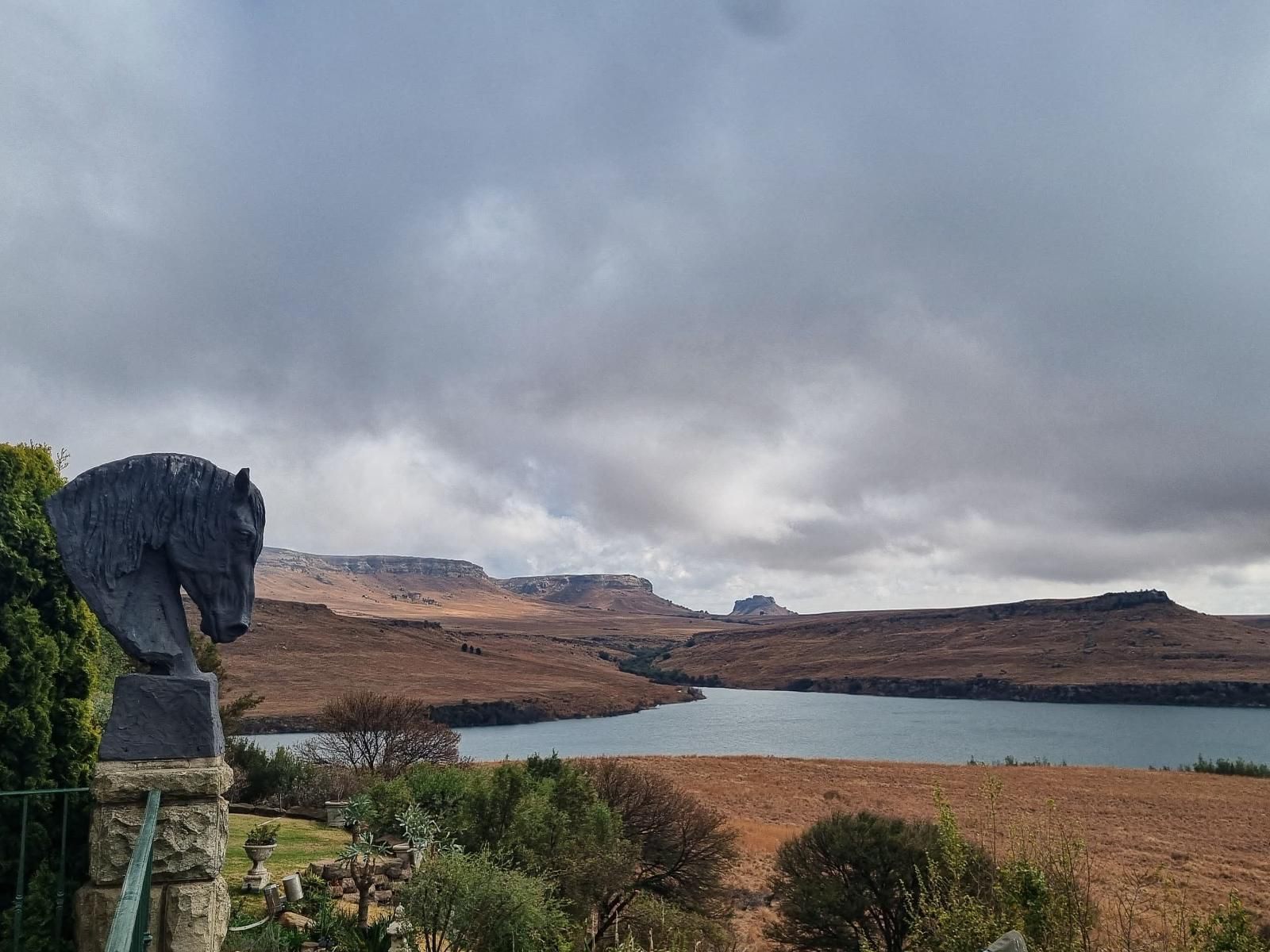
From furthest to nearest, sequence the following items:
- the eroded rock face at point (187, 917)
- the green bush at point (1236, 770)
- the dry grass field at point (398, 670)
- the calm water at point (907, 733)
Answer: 1. the dry grass field at point (398, 670)
2. the calm water at point (907, 733)
3. the green bush at point (1236, 770)
4. the eroded rock face at point (187, 917)

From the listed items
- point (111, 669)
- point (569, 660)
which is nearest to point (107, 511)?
point (111, 669)

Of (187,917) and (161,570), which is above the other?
(161,570)

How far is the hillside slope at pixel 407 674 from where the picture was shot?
87562 mm

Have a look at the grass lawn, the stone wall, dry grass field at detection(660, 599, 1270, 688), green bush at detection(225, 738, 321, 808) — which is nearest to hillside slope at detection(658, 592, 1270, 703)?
dry grass field at detection(660, 599, 1270, 688)

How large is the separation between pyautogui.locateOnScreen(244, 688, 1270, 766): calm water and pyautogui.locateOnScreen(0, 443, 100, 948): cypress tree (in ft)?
169

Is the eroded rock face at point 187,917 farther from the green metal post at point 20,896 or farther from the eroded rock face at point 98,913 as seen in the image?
the green metal post at point 20,896

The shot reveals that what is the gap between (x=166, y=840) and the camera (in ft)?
14.2

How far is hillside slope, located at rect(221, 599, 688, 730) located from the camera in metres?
87.6

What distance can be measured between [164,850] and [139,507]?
6.19 ft

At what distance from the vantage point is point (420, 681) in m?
102

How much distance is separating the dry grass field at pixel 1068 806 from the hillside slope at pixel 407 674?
47.8 meters

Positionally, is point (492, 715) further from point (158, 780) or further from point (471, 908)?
point (158, 780)

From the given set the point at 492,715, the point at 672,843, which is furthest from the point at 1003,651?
the point at 672,843

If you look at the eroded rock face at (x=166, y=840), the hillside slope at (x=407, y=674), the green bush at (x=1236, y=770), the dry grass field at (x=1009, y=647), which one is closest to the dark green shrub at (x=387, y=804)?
the eroded rock face at (x=166, y=840)
